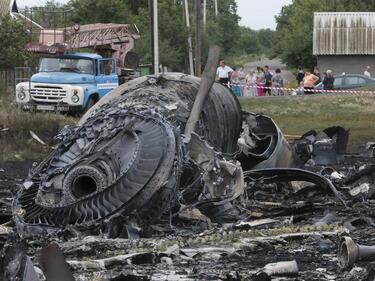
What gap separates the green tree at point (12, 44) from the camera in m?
31.1

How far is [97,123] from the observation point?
1052 centimetres

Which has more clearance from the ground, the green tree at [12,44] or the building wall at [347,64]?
the green tree at [12,44]

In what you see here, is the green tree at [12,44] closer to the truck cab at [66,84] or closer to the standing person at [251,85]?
the truck cab at [66,84]

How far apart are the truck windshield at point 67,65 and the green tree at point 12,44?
5722 mm

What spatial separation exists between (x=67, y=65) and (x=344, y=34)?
25.9 m

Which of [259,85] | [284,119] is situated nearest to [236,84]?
[259,85]

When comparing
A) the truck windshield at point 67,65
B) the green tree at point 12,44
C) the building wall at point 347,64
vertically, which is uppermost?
the green tree at point 12,44

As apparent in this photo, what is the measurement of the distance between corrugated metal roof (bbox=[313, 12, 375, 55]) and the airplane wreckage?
3584cm

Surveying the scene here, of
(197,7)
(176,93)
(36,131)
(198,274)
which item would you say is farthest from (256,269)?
(197,7)

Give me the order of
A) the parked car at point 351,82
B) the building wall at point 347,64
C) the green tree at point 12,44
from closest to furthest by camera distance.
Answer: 1. the green tree at point 12,44
2. the parked car at point 351,82
3. the building wall at point 347,64

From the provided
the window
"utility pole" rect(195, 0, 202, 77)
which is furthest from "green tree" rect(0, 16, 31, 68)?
"utility pole" rect(195, 0, 202, 77)

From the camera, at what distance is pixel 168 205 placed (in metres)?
9.89

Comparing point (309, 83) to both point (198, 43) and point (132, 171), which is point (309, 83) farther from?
point (132, 171)

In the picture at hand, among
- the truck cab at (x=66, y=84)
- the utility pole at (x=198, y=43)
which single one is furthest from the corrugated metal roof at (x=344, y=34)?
the truck cab at (x=66, y=84)
